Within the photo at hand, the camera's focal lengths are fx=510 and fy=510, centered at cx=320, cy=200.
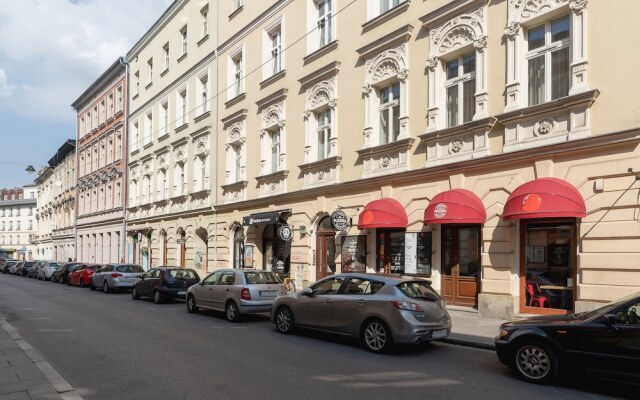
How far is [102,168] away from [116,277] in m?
23.3

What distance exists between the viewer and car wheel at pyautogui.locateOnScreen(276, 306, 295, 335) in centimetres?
1112

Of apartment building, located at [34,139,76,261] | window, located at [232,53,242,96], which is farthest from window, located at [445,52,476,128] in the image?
apartment building, located at [34,139,76,261]

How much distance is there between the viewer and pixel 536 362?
7.12 m

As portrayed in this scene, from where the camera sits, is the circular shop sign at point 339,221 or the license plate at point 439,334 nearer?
the license plate at point 439,334

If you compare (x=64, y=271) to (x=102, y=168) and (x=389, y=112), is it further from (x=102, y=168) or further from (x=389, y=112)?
(x=389, y=112)

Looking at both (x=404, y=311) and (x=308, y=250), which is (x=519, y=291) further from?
(x=308, y=250)

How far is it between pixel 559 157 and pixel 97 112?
44.4 meters

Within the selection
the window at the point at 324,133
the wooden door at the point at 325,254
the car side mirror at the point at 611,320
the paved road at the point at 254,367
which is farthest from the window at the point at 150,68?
the car side mirror at the point at 611,320

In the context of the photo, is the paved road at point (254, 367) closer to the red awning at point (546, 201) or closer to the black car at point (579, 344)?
the black car at point (579, 344)

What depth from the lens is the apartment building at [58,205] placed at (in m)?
54.3

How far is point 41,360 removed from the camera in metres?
7.88

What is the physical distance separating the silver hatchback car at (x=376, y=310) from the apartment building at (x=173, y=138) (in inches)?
654

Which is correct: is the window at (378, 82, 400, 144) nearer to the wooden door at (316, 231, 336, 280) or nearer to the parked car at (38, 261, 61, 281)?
the wooden door at (316, 231, 336, 280)

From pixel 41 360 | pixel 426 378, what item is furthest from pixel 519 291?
pixel 41 360
